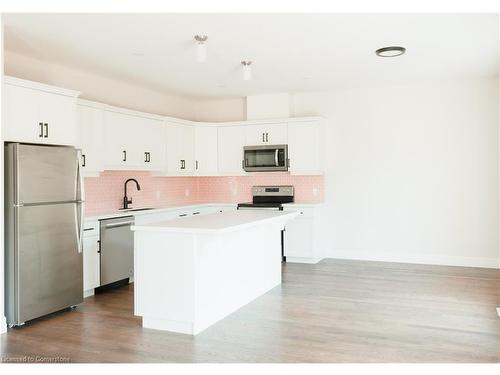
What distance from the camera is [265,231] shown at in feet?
17.4

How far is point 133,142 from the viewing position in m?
6.19

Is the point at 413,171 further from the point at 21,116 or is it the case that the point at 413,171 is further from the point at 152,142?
the point at 21,116

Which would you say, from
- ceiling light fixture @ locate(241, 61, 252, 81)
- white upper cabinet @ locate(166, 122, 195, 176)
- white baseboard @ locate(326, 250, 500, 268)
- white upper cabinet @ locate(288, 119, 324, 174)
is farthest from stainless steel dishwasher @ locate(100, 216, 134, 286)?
white baseboard @ locate(326, 250, 500, 268)

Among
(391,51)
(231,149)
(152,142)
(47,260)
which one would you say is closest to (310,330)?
(47,260)

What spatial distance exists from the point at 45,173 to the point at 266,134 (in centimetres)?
378

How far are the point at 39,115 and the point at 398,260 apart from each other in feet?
16.7

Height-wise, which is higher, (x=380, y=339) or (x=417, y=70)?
(x=417, y=70)

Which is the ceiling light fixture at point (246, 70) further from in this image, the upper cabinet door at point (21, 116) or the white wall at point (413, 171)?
the white wall at point (413, 171)

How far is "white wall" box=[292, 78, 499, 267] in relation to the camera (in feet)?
21.5

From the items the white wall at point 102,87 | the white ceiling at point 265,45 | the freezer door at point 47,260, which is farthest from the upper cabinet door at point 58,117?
the white wall at point 102,87

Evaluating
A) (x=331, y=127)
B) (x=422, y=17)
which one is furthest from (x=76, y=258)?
(x=331, y=127)

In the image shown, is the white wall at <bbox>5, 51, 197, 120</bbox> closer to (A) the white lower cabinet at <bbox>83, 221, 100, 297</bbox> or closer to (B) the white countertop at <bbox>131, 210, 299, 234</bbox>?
(A) the white lower cabinet at <bbox>83, 221, 100, 297</bbox>
